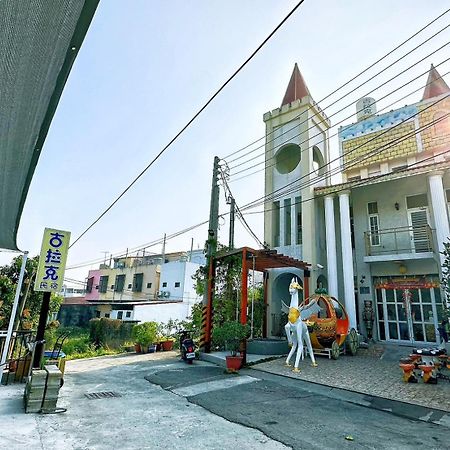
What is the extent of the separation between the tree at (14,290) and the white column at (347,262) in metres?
10.3

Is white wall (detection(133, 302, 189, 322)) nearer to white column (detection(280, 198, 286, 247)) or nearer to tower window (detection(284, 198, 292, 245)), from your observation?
white column (detection(280, 198, 286, 247))

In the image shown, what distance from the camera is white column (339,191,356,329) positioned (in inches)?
448

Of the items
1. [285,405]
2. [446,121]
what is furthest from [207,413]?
[446,121]

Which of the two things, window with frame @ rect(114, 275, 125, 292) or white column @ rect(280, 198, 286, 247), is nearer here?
white column @ rect(280, 198, 286, 247)

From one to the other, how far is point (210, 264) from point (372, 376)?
547 centimetres

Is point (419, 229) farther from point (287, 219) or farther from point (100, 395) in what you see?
point (100, 395)

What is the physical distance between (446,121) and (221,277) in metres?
11.0

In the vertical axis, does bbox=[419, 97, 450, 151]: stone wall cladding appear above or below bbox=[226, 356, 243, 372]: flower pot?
above

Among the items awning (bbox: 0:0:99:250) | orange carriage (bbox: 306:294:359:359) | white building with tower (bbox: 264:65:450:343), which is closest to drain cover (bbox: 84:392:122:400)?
A: awning (bbox: 0:0:99:250)

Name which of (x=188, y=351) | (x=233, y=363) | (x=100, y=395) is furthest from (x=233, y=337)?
(x=100, y=395)

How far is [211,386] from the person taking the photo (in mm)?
6156

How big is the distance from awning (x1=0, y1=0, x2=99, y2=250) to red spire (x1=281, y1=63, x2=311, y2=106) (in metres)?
14.6

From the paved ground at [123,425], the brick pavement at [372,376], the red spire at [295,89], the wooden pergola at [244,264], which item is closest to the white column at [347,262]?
the brick pavement at [372,376]

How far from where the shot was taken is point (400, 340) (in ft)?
38.2
